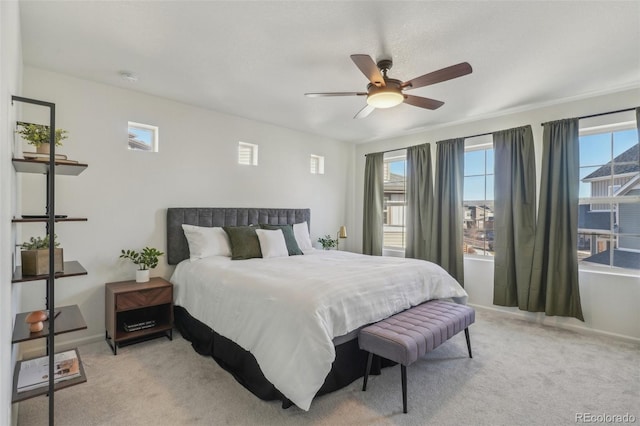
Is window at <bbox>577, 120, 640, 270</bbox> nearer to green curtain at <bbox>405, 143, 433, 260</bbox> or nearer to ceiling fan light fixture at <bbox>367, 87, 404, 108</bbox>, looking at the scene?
green curtain at <bbox>405, 143, 433, 260</bbox>

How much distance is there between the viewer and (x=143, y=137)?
368 cm

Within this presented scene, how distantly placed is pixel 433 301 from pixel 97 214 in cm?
348

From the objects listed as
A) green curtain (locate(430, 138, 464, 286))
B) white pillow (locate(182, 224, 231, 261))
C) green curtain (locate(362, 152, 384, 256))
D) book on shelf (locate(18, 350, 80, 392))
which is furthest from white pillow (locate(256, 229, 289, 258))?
green curtain (locate(430, 138, 464, 286))

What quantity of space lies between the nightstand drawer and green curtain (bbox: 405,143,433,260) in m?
3.45

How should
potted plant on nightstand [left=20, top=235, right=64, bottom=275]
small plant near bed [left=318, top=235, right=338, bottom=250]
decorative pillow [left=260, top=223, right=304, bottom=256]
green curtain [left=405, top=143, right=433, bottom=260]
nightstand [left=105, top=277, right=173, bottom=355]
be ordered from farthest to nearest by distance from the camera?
1. small plant near bed [left=318, top=235, right=338, bottom=250]
2. green curtain [left=405, top=143, right=433, bottom=260]
3. decorative pillow [left=260, top=223, right=304, bottom=256]
4. nightstand [left=105, top=277, right=173, bottom=355]
5. potted plant on nightstand [left=20, top=235, right=64, bottom=275]

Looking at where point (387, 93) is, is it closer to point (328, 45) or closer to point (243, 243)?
point (328, 45)

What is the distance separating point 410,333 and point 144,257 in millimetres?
2779

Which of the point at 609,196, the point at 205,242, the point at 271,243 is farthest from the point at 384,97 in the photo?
the point at 609,196

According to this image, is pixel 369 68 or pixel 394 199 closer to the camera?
pixel 369 68

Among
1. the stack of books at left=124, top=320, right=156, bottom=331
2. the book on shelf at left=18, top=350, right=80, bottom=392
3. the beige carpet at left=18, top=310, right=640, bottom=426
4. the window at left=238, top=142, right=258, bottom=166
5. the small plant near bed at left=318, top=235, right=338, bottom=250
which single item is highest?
the window at left=238, top=142, right=258, bottom=166

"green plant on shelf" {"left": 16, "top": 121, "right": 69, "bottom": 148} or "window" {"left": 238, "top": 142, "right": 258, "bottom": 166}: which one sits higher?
"window" {"left": 238, "top": 142, "right": 258, "bottom": 166}

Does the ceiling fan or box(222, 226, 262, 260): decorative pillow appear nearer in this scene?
the ceiling fan

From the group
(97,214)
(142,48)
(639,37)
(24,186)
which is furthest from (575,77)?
(24,186)

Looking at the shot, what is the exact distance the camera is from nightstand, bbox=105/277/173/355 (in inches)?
118
